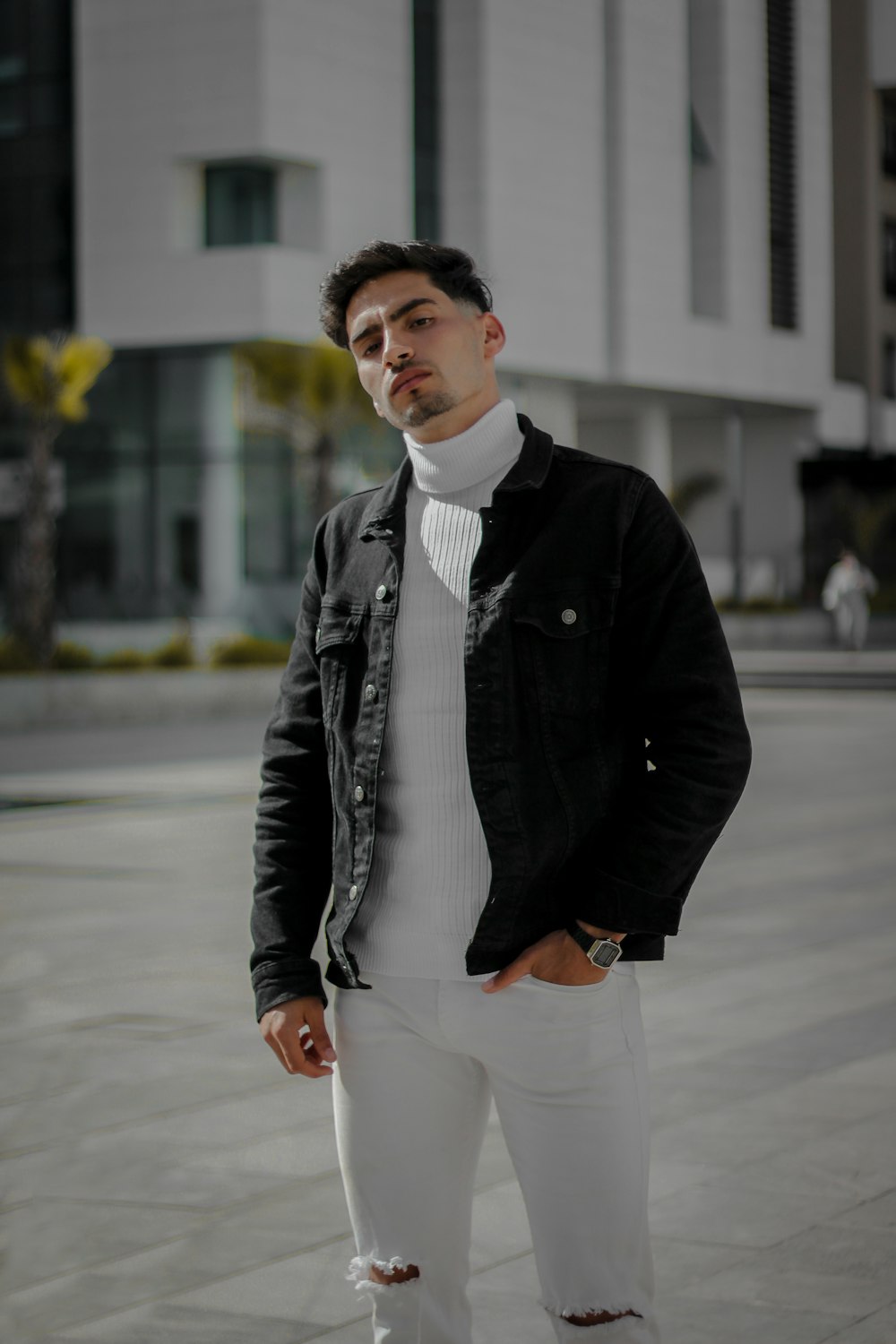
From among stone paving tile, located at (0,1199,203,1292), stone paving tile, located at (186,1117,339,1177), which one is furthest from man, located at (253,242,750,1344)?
stone paving tile, located at (186,1117,339,1177)

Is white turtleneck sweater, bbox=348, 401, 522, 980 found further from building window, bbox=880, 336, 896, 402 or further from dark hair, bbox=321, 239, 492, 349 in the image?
building window, bbox=880, 336, 896, 402

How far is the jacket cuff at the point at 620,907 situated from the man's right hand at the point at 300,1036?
0.48m

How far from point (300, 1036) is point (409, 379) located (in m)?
0.97

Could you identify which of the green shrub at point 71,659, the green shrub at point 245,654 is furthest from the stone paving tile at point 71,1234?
the green shrub at point 245,654

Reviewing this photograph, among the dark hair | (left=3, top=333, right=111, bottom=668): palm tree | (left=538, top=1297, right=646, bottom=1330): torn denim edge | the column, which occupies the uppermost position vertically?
the column

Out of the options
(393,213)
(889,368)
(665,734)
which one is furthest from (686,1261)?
(889,368)

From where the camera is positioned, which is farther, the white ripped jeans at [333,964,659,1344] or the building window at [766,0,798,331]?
the building window at [766,0,798,331]

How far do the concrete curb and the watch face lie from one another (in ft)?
62.4

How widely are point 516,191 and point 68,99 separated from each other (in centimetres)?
847

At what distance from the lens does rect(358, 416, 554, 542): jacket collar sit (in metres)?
2.74

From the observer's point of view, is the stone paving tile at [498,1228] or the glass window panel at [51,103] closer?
the stone paving tile at [498,1228]

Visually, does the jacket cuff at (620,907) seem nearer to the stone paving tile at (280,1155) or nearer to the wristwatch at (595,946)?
the wristwatch at (595,946)

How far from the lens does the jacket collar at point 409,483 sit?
9.00ft

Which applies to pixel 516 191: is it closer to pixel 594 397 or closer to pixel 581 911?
pixel 594 397
